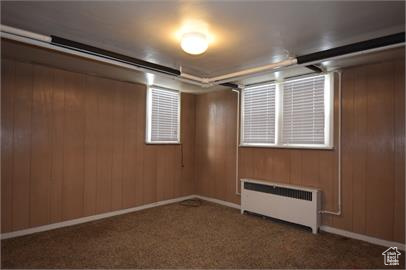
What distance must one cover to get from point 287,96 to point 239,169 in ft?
5.04

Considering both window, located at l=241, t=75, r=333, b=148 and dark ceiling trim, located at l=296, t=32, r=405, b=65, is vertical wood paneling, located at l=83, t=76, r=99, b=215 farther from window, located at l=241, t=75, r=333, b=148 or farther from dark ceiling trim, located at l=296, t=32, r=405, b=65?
dark ceiling trim, located at l=296, t=32, r=405, b=65

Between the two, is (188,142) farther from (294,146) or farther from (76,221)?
(76,221)

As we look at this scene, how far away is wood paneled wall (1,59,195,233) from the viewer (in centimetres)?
302

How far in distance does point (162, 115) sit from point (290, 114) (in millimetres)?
2317

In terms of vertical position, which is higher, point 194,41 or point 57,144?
point 194,41

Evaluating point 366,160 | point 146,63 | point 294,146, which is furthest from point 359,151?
point 146,63

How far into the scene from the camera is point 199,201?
484 centimetres

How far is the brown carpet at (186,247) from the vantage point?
2.44m

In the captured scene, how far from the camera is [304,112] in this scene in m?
3.58

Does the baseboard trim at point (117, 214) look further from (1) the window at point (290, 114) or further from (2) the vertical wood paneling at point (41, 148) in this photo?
(1) the window at point (290, 114)

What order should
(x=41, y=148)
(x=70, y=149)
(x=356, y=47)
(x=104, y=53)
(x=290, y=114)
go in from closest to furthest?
(x=356, y=47) < (x=104, y=53) < (x=41, y=148) < (x=70, y=149) < (x=290, y=114)

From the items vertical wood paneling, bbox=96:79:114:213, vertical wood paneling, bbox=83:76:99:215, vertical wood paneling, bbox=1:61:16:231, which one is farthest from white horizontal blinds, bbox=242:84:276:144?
vertical wood paneling, bbox=1:61:16:231

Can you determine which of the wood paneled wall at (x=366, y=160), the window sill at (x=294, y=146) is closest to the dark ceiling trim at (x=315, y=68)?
the wood paneled wall at (x=366, y=160)

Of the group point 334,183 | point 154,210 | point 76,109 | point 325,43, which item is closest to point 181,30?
point 325,43
